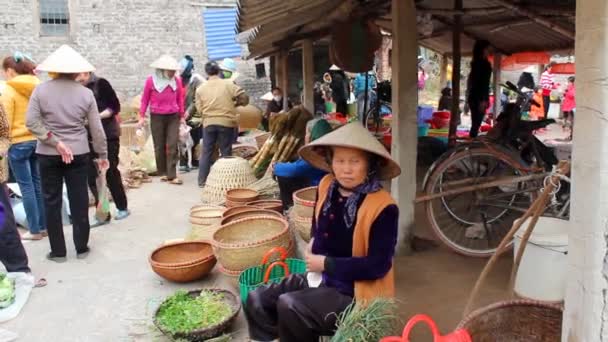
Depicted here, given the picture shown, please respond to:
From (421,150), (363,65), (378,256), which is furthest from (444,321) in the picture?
(421,150)

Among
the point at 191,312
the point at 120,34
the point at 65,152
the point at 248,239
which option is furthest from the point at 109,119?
the point at 120,34

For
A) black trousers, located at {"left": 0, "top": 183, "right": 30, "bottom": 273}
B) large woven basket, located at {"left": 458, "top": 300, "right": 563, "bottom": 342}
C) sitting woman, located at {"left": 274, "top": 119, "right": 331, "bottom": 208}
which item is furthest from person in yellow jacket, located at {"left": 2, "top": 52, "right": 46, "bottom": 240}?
large woven basket, located at {"left": 458, "top": 300, "right": 563, "bottom": 342}

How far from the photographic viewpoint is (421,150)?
26.6 feet

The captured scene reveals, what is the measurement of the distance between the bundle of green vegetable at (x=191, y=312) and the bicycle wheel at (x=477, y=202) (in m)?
1.93

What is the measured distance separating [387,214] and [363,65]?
4.61 metres

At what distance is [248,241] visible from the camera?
13.0 ft

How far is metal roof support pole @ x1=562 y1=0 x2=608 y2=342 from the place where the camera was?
1.70 metres

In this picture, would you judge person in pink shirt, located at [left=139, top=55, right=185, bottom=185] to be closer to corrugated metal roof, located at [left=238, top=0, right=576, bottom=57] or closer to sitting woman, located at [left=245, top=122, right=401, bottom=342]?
corrugated metal roof, located at [left=238, top=0, right=576, bottom=57]

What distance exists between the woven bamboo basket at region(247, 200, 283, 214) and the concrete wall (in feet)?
35.4

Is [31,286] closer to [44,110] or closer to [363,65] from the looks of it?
[44,110]

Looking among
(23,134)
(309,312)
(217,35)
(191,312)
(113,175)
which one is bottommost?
(191,312)

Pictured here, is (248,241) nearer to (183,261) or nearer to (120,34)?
(183,261)

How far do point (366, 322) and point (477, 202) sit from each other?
2.45 meters

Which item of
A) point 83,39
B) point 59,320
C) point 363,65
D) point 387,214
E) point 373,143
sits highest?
point 83,39
